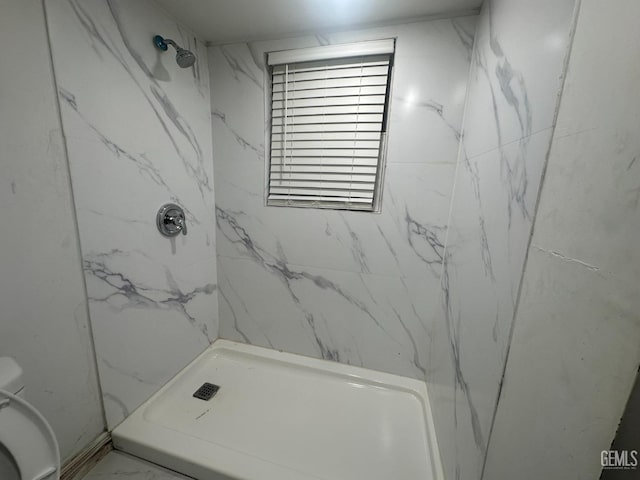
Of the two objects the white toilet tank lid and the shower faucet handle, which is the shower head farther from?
the white toilet tank lid

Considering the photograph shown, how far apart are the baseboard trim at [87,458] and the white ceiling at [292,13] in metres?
1.89

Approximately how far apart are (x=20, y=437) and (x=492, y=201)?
1.44 meters

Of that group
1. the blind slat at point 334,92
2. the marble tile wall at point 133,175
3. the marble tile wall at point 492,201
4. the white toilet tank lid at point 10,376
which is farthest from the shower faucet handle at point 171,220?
the marble tile wall at point 492,201

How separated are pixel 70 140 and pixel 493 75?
143 cm

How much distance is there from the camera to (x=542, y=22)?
1.75 feet

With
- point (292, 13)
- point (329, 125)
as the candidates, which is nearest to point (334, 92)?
point (329, 125)

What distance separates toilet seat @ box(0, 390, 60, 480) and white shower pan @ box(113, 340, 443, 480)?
42 cm

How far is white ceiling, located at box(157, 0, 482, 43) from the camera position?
103 centimetres

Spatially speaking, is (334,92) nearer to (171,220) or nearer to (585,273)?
(171,220)

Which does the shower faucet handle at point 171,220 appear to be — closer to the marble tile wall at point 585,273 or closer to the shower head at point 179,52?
the shower head at point 179,52

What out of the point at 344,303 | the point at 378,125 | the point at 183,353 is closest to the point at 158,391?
the point at 183,353

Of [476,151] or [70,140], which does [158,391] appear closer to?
[70,140]

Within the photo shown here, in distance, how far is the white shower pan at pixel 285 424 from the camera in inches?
38.8

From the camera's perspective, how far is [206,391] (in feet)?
4.42
